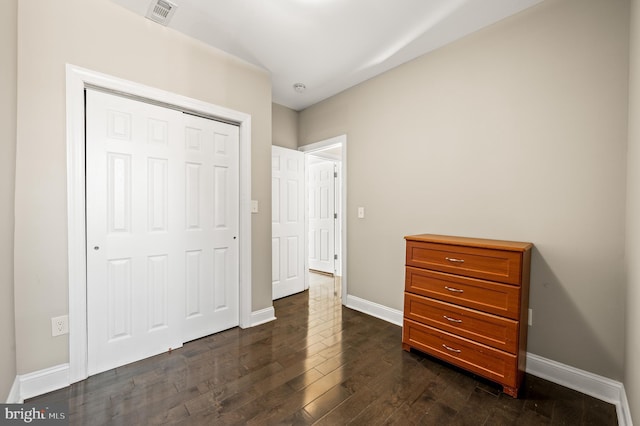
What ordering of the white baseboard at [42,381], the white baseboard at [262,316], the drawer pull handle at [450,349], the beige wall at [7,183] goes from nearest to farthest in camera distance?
the beige wall at [7,183]
the white baseboard at [42,381]
the drawer pull handle at [450,349]
the white baseboard at [262,316]

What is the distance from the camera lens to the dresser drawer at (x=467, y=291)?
1.73 metres

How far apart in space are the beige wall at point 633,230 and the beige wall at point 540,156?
11cm

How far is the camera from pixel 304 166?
12.9 feet

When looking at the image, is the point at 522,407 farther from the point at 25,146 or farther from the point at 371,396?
the point at 25,146

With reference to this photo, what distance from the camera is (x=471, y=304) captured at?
6.23 ft

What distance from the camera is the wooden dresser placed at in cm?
172

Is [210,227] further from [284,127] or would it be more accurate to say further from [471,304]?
[471,304]

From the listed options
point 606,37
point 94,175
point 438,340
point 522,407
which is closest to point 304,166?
point 94,175

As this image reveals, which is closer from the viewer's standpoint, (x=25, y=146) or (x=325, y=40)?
(x=25, y=146)

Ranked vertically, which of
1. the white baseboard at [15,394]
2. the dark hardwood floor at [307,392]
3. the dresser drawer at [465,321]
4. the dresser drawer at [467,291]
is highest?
the dresser drawer at [467,291]

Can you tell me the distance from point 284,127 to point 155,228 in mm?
2305

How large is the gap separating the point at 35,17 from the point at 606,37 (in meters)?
3.68

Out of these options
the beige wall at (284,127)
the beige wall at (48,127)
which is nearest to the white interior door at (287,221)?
the beige wall at (284,127)

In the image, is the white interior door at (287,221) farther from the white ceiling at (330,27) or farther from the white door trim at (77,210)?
the white door trim at (77,210)
